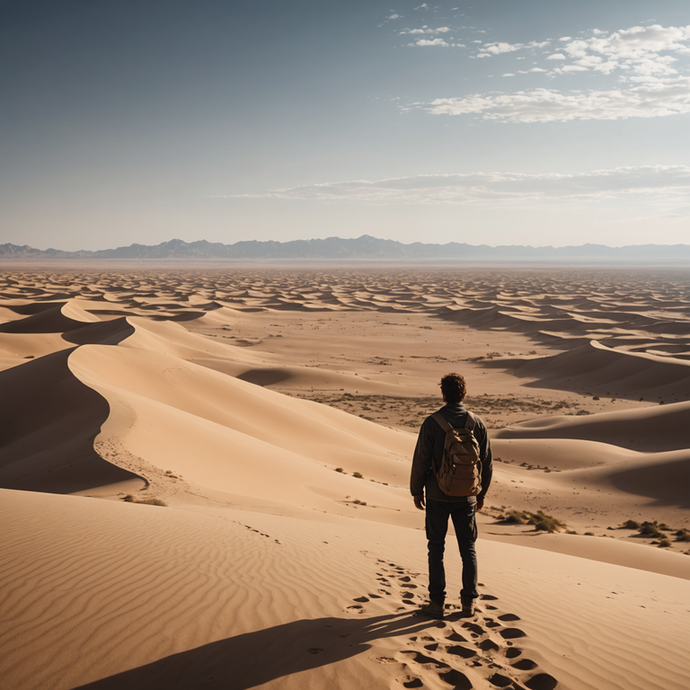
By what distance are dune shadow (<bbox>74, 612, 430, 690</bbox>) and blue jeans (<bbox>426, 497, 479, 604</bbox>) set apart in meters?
0.30

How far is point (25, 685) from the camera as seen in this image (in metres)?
2.75

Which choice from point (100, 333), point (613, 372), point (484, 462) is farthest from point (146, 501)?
point (613, 372)

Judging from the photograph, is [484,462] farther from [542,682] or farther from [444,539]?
[542,682]

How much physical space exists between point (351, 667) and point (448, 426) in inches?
62.7

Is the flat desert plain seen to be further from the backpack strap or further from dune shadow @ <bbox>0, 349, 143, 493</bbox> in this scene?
the backpack strap

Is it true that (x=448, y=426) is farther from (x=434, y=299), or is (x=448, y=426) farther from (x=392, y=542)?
(x=434, y=299)

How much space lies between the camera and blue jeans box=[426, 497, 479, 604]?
12.2 feet

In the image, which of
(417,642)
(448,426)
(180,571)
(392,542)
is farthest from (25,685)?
(392,542)

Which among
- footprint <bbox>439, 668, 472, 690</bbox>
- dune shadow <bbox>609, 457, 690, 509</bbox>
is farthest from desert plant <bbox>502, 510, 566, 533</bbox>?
footprint <bbox>439, 668, 472, 690</bbox>

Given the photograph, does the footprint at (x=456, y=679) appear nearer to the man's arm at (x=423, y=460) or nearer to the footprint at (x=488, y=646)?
the footprint at (x=488, y=646)

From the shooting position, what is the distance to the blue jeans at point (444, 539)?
12.2 ft

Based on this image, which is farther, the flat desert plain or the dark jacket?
the dark jacket

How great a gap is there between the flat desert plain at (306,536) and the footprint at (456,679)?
0.5 inches

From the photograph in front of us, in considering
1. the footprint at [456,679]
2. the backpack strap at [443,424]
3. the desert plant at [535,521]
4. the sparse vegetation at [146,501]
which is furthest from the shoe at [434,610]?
the desert plant at [535,521]
